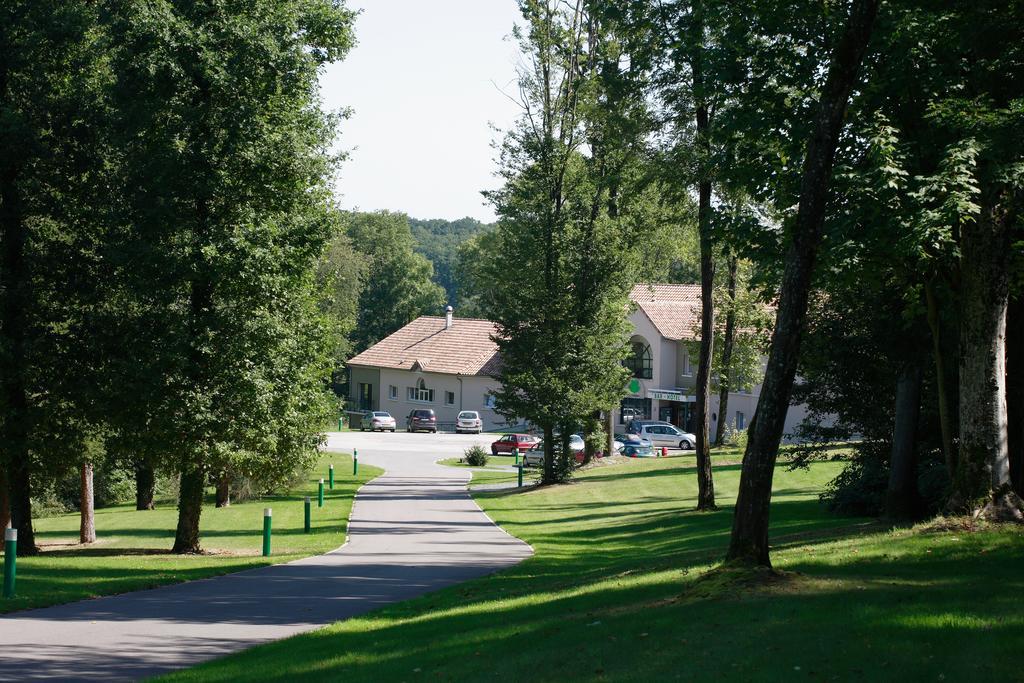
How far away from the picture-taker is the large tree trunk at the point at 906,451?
18.4 metres

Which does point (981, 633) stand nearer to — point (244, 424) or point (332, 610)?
point (332, 610)

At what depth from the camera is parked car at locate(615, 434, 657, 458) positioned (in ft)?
178

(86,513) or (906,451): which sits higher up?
(906,451)

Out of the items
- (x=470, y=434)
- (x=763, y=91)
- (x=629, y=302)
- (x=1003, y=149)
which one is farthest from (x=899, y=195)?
(x=470, y=434)

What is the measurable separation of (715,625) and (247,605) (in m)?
8.38

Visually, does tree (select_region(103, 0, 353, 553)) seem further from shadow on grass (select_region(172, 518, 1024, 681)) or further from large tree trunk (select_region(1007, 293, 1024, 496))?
large tree trunk (select_region(1007, 293, 1024, 496))

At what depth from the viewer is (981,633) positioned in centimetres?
802

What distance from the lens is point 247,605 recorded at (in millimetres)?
15133

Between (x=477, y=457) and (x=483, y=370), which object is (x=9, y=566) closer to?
(x=477, y=457)

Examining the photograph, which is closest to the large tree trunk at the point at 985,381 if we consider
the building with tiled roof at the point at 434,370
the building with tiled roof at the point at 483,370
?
the building with tiled roof at the point at 483,370

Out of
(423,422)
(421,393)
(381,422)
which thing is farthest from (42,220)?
(421,393)

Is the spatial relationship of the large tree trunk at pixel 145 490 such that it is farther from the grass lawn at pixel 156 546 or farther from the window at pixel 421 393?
the window at pixel 421 393

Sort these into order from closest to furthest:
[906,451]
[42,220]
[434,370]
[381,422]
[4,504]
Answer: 1. [906,451]
2. [42,220]
3. [4,504]
4. [381,422]
5. [434,370]

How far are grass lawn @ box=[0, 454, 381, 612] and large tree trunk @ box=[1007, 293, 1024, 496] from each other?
1362cm
